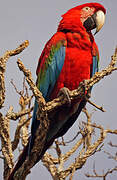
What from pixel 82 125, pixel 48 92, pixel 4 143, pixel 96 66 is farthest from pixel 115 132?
pixel 4 143

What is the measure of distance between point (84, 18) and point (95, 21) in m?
0.19

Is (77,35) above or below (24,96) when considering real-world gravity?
above

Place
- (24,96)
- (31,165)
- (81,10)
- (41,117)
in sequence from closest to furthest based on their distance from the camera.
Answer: (41,117)
(31,165)
(81,10)
(24,96)

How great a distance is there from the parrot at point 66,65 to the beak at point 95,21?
0.14 metres

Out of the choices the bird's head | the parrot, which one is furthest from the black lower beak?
the parrot

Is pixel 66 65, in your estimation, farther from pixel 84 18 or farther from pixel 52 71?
pixel 84 18

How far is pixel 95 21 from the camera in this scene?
3.55 meters

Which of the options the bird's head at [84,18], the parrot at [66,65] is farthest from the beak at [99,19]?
the parrot at [66,65]

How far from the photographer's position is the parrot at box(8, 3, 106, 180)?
3.01 meters

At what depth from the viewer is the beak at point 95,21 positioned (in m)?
3.48

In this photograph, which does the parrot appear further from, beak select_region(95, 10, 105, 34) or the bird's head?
beak select_region(95, 10, 105, 34)

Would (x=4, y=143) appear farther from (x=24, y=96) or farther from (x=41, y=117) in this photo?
(x=24, y=96)

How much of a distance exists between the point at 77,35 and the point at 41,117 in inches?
46.0

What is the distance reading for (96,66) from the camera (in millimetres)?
3309
